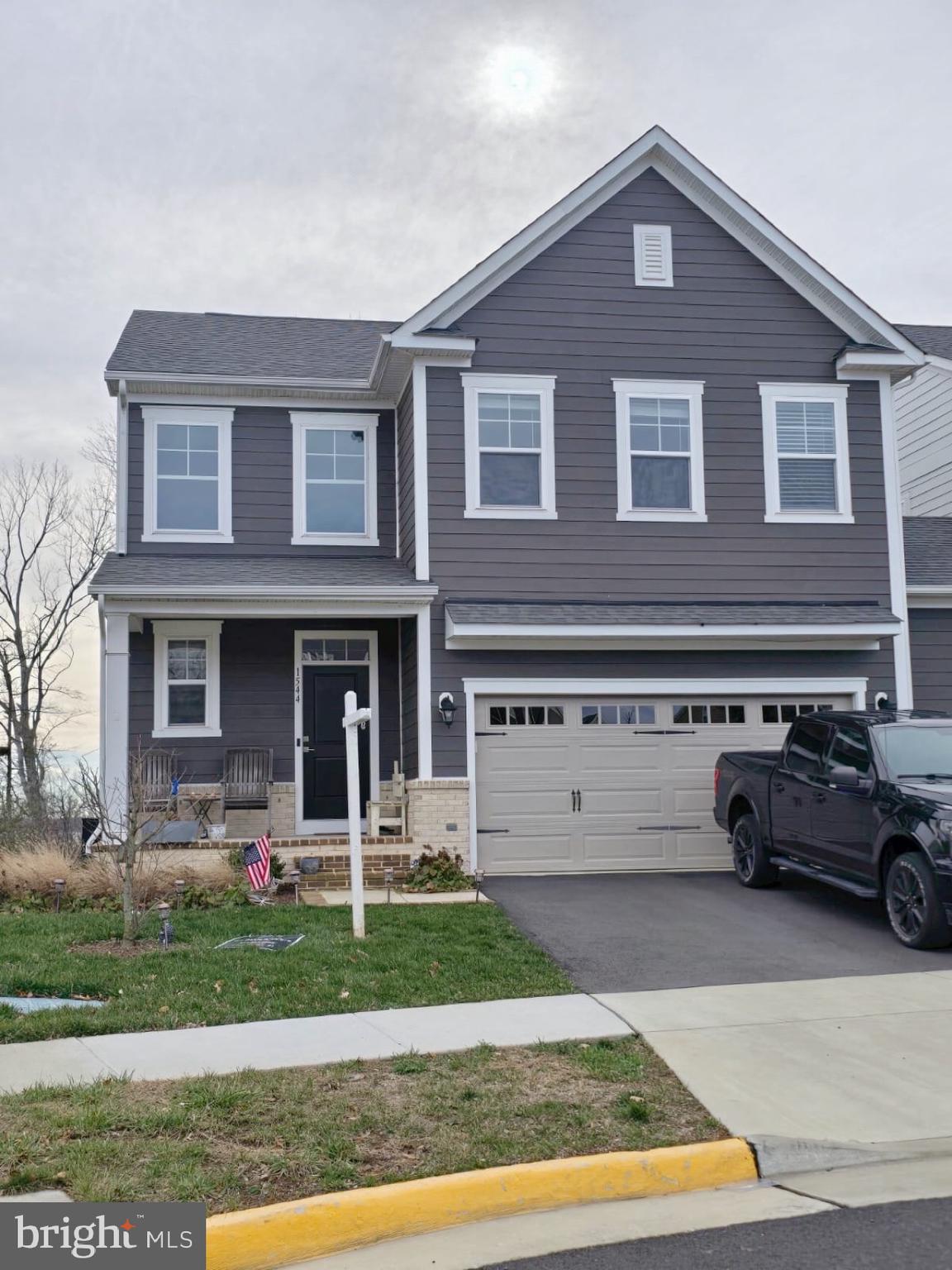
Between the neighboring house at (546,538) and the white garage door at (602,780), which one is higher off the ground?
the neighboring house at (546,538)

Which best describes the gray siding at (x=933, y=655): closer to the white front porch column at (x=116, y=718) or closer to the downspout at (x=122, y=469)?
the white front porch column at (x=116, y=718)

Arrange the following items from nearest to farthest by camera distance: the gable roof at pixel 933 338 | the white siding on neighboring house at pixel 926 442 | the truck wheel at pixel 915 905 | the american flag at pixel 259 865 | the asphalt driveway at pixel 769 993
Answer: the asphalt driveway at pixel 769 993
the truck wheel at pixel 915 905
the american flag at pixel 259 865
the white siding on neighboring house at pixel 926 442
the gable roof at pixel 933 338

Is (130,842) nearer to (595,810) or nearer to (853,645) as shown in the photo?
(595,810)

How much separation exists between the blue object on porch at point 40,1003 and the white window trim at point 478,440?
8.19m

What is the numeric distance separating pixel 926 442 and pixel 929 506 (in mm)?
1110

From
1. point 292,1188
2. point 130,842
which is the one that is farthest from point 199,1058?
point 130,842

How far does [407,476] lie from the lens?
16.2m

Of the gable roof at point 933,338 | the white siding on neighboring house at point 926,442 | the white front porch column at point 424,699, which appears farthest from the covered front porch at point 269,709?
the gable roof at point 933,338

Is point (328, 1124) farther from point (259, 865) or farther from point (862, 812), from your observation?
point (259, 865)

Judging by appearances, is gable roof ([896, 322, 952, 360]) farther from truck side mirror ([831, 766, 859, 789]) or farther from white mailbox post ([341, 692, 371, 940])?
white mailbox post ([341, 692, 371, 940])

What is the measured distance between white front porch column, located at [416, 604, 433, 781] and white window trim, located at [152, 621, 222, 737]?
3.01 metres

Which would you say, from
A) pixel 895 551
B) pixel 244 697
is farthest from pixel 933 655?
pixel 244 697

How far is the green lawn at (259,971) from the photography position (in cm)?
809

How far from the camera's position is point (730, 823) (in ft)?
45.8
